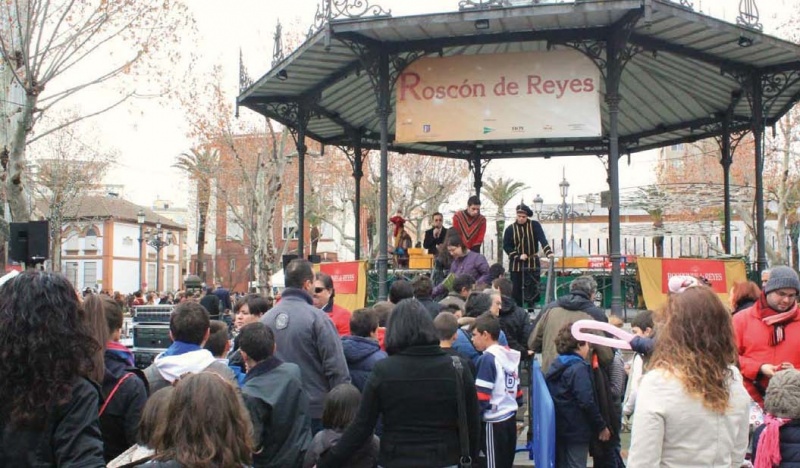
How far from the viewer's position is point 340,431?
506cm

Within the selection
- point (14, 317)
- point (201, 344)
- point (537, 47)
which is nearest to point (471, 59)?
point (537, 47)

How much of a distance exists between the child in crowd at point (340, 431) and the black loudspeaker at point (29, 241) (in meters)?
8.89

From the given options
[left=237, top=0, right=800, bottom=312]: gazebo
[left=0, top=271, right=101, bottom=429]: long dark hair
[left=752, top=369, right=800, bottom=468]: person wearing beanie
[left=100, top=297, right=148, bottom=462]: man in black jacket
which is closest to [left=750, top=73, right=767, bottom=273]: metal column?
[left=237, top=0, right=800, bottom=312]: gazebo

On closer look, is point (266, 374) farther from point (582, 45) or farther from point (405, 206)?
point (405, 206)

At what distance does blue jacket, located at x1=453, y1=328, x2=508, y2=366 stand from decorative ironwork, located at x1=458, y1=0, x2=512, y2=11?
615 centimetres

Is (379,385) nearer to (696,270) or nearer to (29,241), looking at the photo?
(696,270)

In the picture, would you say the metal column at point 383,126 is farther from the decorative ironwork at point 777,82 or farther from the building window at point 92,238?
the building window at point 92,238

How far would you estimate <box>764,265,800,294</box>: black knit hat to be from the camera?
5.36 meters

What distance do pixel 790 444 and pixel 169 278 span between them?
82925mm

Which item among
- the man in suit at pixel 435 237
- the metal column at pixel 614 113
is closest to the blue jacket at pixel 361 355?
the metal column at pixel 614 113

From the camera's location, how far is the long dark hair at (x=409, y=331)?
15.3ft

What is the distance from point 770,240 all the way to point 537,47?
34.5 metres

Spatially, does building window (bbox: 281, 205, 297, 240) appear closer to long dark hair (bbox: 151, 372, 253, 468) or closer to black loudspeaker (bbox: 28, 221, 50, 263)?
black loudspeaker (bbox: 28, 221, 50, 263)

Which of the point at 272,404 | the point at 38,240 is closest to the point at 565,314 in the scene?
the point at 272,404
